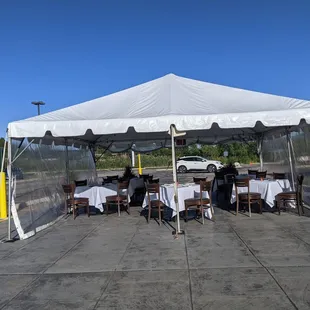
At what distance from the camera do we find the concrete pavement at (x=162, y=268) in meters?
4.09

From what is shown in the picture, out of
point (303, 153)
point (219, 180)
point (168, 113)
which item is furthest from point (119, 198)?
point (303, 153)

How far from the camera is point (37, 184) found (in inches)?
362

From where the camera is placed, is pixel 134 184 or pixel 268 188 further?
pixel 134 184

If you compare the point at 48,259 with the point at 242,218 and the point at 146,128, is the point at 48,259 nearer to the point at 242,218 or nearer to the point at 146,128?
the point at 146,128

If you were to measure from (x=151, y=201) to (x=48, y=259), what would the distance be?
11.7 feet

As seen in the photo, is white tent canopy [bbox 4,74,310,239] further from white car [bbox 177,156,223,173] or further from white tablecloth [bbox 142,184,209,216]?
white car [bbox 177,156,223,173]

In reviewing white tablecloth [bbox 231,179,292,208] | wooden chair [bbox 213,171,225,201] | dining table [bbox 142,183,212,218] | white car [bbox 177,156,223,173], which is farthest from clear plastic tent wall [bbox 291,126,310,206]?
white car [bbox 177,156,223,173]

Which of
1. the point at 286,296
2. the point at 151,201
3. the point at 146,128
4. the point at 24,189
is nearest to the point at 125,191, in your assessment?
the point at 151,201

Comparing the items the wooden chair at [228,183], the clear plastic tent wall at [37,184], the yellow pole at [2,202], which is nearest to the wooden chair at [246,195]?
the wooden chair at [228,183]

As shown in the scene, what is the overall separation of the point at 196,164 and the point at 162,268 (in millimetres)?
26951

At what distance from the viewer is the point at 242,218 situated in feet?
29.1

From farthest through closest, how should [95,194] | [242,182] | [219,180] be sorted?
1. [219,180]
2. [95,194]
3. [242,182]

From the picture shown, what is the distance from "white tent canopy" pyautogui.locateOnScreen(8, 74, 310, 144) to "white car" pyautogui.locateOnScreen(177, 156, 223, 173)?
2255cm

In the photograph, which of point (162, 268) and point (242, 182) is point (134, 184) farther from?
point (162, 268)
